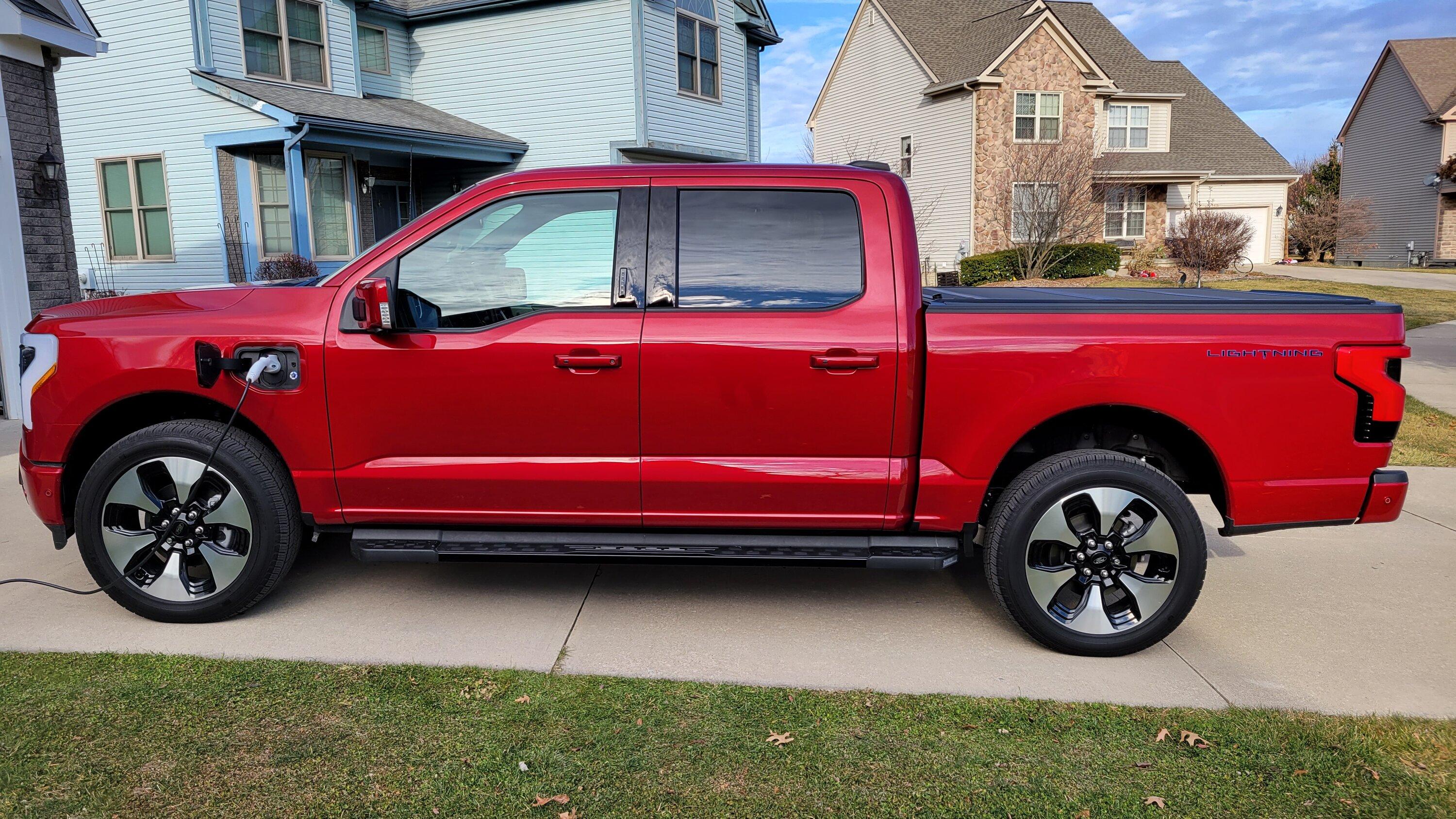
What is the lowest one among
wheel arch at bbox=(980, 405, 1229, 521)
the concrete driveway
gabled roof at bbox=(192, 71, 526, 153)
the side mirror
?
the concrete driveway

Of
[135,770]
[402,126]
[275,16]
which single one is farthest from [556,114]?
[135,770]

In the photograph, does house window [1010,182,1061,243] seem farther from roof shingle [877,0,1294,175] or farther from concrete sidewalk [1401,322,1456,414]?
concrete sidewalk [1401,322,1456,414]

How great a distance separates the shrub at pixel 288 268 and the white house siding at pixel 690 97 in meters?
6.58

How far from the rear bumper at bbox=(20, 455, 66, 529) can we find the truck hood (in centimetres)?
61

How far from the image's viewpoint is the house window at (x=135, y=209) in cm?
1691

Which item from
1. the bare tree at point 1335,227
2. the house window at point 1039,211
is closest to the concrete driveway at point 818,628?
the house window at point 1039,211

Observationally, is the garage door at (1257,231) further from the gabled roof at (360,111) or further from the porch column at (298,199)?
the porch column at (298,199)

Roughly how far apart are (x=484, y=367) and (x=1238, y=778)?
309cm

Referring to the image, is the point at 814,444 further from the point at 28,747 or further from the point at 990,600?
the point at 28,747

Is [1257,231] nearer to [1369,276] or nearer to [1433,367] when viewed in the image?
[1369,276]

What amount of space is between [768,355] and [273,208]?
594 inches

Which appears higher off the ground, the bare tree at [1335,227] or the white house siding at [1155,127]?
the white house siding at [1155,127]

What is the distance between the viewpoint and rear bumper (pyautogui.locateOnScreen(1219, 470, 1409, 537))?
3.95 m

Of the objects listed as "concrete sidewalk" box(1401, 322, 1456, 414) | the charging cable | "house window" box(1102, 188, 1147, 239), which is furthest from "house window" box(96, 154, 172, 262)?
"house window" box(1102, 188, 1147, 239)
